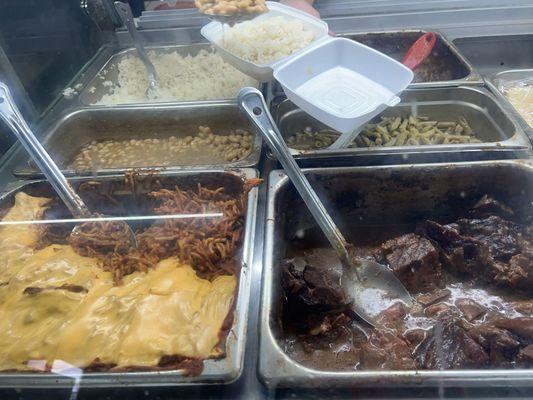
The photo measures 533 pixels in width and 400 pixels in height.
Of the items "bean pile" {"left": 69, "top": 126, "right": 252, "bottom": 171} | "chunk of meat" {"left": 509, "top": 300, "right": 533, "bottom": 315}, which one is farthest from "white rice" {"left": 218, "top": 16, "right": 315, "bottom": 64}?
"chunk of meat" {"left": 509, "top": 300, "right": 533, "bottom": 315}

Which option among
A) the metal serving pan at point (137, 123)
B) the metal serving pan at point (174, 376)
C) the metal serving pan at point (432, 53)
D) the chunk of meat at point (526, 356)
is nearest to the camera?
the metal serving pan at point (174, 376)

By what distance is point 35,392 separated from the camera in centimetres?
131

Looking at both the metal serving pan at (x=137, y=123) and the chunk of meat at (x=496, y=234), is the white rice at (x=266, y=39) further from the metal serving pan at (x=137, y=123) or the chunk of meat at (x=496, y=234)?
the chunk of meat at (x=496, y=234)

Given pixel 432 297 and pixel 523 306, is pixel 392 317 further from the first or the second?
pixel 523 306

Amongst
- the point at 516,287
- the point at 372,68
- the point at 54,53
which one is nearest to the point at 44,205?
the point at 54,53

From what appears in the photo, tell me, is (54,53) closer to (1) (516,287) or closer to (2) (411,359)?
(2) (411,359)

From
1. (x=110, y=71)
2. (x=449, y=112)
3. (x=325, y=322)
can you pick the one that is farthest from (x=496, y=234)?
(x=110, y=71)

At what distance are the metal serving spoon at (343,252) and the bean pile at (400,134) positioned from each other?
560 millimetres

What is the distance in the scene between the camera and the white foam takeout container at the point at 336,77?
216 cm

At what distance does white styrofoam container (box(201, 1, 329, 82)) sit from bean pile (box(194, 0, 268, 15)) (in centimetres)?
21

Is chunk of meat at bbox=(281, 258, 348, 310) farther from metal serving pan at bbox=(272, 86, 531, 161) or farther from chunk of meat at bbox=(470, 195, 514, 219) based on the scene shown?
chunk of meat at bbox=(470, 195, 514, 219)

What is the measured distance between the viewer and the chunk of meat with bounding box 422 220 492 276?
72.8 inches

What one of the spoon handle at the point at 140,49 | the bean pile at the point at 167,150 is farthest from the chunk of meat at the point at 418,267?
the spoon handle at the point at 140,49

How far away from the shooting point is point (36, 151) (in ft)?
5.86
